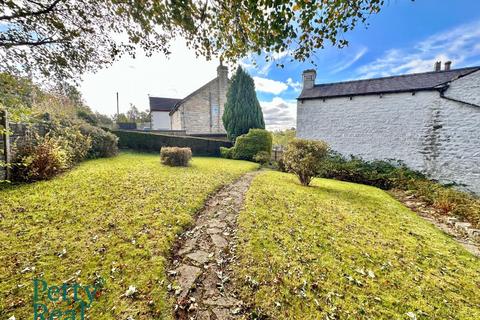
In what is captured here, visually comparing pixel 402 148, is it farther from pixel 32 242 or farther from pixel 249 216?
pixel 32 242

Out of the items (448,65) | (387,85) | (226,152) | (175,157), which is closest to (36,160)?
(175,157)

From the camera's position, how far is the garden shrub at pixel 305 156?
22.9 feet

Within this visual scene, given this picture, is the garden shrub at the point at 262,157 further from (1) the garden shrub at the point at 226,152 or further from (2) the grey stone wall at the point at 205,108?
(2) the grey stone wall at the point at 205,108

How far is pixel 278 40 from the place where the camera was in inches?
103

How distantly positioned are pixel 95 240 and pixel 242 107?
577 inches

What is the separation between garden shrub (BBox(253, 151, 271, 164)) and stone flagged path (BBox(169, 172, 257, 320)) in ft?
28.5

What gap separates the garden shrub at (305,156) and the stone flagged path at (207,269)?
394 cm

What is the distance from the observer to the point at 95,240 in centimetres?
291

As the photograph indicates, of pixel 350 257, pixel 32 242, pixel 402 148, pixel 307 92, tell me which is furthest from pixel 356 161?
pixel 32 242

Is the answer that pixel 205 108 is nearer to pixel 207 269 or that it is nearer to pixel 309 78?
pixel 309 78

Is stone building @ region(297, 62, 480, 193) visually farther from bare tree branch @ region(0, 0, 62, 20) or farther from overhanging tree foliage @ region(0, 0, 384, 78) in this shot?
bare tree branch @ region(0, 0, 62, 20)

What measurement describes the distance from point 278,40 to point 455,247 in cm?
545

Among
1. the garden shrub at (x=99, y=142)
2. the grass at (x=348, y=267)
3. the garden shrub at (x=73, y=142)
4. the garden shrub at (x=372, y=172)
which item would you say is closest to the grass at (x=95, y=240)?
the grass at (x=348, y=267)

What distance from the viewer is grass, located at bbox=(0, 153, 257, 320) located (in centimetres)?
198
